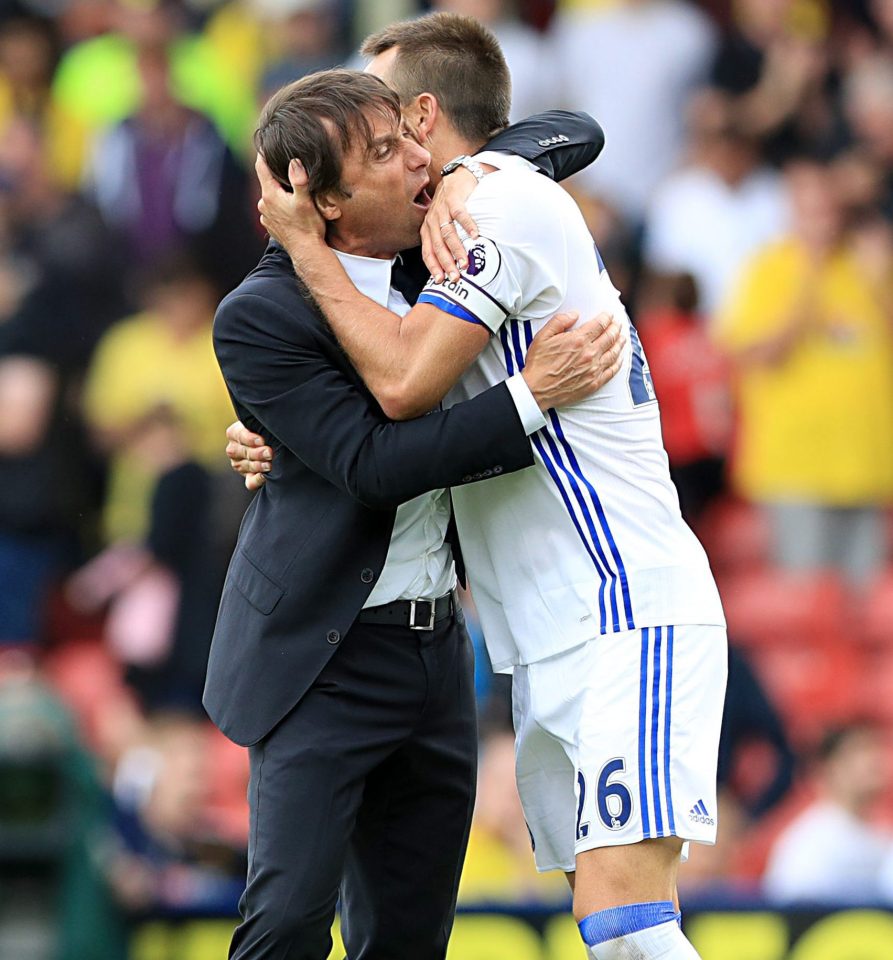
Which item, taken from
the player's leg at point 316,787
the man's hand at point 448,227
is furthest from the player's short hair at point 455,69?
A: the player's leg at point 316,787

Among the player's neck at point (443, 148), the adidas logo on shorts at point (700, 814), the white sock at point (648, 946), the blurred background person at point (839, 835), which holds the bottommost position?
the blurred background person at point (839, 835)

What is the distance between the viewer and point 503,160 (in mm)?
3475

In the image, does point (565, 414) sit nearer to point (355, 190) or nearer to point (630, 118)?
point (355, 190)

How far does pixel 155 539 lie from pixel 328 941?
4153 mm

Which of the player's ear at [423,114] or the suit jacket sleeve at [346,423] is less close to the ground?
the player's ear at [423,114]

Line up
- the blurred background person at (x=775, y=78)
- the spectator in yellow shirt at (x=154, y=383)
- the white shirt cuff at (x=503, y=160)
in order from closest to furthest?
the white shirt cuff at (x=503, y=160) < the spectator in yellow shirt at (x=154, y=383) < the blurred background person at (x=775, y=78)

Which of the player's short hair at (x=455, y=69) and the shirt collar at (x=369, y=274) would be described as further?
the player's short hair at (x=455, y=69)

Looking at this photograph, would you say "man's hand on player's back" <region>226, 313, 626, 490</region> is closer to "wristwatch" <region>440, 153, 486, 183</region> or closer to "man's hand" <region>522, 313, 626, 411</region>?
"man's hand" <region>522, 313, 626, 411</region>

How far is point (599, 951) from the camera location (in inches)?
129

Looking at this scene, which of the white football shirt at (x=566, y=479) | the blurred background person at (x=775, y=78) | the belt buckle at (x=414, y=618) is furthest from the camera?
the blurred background person at (x=775, y=78)

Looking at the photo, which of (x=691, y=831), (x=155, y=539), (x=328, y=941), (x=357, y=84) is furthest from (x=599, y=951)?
(x=155, y=539)

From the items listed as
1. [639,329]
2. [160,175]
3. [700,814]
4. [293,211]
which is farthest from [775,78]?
[700,814]

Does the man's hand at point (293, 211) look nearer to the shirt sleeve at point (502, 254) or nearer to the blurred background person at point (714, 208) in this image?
the shirt sleeve at point (502, 254)

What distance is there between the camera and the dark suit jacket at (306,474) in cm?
330
